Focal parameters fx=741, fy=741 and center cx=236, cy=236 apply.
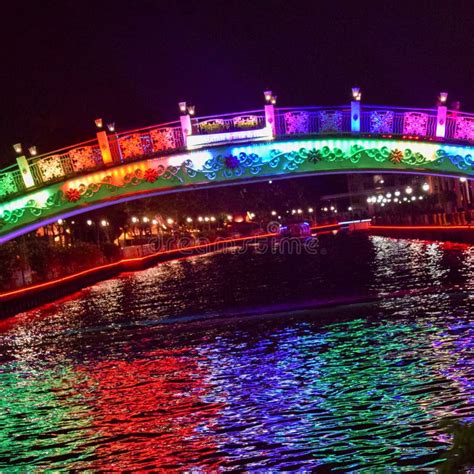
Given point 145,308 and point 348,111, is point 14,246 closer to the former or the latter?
point 145,308

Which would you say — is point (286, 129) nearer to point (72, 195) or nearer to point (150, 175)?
point (150, 175)

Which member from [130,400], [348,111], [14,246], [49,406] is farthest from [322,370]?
[14,246]

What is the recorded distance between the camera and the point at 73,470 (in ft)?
25.4

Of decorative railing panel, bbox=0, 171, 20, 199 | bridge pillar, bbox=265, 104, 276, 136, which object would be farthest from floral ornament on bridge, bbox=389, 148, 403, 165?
decorative railing panel, bbox=0, 171, 20, 199

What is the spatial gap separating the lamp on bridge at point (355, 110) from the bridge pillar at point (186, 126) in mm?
5055

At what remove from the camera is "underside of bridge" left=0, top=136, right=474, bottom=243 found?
2305cm

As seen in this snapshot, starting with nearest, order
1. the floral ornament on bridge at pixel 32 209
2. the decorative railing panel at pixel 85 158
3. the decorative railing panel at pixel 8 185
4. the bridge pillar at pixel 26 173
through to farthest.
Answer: the decorative railing panel at pixel 85 158
the bridge pillar at pixel 26 173
the floral ornament on bridge at pixel 32 209
the decorative railing panel at pixel 8 185

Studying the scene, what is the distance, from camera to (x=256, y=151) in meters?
23.0

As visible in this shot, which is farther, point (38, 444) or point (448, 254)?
point (448, 254)

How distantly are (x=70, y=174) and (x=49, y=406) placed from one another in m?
13.8

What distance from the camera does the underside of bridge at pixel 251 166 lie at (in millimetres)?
23047

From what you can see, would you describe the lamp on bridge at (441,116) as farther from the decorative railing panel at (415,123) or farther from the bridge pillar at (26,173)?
the bridge pillar at (26,173)

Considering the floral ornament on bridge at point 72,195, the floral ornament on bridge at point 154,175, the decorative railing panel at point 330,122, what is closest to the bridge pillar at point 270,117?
the decorative railing panel at point 330,122

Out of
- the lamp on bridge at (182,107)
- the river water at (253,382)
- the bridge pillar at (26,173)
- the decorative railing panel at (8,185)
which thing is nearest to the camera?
the river water at (253,382)
